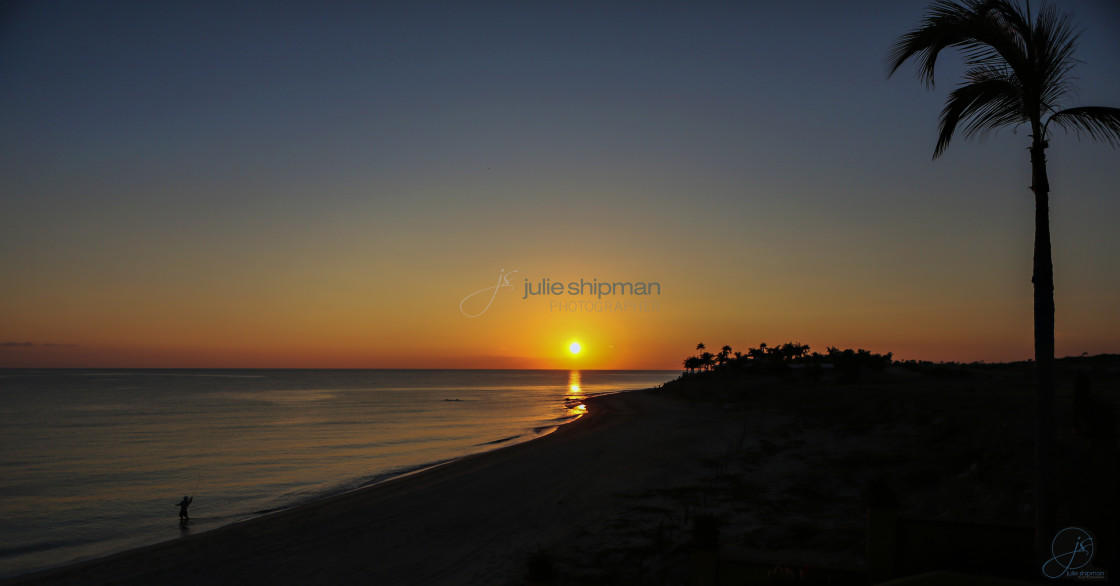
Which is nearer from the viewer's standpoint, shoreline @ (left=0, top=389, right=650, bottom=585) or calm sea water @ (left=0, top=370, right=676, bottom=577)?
shoreline @ (left=0, top=389, right=650, bottom=585)

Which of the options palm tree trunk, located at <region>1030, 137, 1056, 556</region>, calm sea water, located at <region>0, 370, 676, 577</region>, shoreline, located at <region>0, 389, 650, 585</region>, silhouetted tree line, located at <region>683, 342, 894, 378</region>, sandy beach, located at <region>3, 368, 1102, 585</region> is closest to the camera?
palm tree trunk, located at <region>1030, 137, 1056, 556</region>

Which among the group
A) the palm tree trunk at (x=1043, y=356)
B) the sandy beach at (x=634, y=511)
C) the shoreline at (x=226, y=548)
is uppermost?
the palm tree trunk at (x=1043, y=356)

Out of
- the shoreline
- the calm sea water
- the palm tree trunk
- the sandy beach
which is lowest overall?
the calm sea water

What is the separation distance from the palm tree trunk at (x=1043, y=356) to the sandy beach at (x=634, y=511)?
6.99 feet

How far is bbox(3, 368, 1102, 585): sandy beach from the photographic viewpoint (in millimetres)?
13367

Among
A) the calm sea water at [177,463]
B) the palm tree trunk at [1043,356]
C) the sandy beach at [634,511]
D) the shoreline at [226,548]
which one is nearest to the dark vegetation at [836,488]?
the sandy beach at [634,511]

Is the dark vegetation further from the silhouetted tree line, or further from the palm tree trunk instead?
the silhouetted tree line

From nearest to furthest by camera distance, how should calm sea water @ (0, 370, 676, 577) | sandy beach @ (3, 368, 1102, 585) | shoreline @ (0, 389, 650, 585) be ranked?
sandy beach @ (3, 368, 1102, 585)
shoreline @ (0, 389, 650, 585)
calm sea water @ (0, 370, 676, 577)

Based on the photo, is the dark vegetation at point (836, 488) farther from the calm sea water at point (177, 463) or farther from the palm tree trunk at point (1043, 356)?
the calm sea water at point (177, 463)

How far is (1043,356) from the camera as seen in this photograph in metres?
6.39

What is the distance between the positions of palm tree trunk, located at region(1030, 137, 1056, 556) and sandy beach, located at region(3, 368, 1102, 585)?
6.99 feet

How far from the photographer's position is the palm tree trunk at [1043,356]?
6.26m

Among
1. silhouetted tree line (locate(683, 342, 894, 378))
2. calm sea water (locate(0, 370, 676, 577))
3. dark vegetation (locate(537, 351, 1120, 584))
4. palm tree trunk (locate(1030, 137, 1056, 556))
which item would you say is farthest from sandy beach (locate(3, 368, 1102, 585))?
silhouetted tree line (locate(683, 342, 894, 378))

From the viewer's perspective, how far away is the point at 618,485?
834 inches
